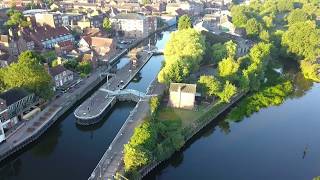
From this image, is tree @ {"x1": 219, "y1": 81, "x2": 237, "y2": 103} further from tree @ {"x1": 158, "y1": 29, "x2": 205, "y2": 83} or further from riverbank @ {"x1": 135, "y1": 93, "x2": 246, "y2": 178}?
tree @ {"x1": 158, "y1": 29, "x2": 205, "y2": 83}

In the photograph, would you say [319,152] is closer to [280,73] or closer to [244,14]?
[280,73]

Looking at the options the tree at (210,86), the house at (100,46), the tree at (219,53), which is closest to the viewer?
the tree at (210,86)

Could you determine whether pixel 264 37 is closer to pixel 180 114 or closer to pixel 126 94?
pixel 126 94

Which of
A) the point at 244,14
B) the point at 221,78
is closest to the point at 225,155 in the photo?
the point at 221,78

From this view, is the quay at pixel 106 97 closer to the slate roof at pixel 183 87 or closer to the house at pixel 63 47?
the slate roof at pixel 183 87

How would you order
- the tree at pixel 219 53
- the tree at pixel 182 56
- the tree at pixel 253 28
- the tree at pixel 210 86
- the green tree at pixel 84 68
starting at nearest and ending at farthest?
the tree at pixel 210 86 → the tree at pixel 182 56 → the green tree at pixel 84 68 → the tree at pixel 219 53 → the tree at pixel 253 28

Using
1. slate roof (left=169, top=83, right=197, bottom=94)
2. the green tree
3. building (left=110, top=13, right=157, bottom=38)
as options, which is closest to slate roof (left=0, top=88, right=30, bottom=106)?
the green tree

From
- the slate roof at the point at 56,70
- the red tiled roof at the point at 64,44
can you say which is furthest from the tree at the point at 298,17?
the slate roof at the point at 56,70

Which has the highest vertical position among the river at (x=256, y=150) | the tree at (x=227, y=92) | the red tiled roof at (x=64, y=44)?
the red tiled roof at (x=64, y=44)
